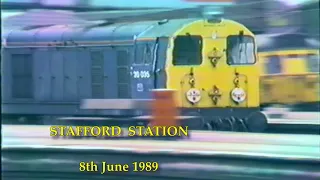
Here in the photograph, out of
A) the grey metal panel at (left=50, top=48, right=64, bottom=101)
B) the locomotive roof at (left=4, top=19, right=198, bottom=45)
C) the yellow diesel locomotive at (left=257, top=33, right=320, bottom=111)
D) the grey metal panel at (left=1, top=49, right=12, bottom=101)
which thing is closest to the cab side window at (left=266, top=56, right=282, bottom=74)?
the yellow diesel locomotive at (left=257, top=33, right=320, bottom=111)

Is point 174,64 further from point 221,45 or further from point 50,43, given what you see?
point 50,43

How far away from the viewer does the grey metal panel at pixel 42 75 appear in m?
3.33

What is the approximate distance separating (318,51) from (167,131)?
0.91 metres

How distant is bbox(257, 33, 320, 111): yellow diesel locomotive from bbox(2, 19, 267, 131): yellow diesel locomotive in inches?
2.3

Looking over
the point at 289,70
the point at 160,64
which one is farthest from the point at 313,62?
the point at 160,64

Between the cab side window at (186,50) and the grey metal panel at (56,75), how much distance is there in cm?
62

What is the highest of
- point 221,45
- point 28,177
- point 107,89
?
point 221,45

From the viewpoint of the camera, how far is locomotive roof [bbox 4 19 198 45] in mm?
3275

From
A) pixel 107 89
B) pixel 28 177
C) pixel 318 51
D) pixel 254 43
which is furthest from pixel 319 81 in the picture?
pixel 28 177

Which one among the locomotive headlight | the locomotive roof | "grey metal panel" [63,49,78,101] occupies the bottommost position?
the locomotive headlight

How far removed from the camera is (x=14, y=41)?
131 inches

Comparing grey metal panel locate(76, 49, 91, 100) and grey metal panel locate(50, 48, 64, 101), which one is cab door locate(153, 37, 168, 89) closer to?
grey metal panel locate(76, 49, 91, 100)

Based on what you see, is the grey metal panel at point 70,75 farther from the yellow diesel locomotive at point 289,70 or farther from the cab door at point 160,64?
the yellow diesel locomotive at point 289,70

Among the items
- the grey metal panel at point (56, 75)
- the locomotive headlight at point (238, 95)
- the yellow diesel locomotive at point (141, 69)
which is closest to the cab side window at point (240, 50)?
the yellow diesel locomotive at point (141, 69)
